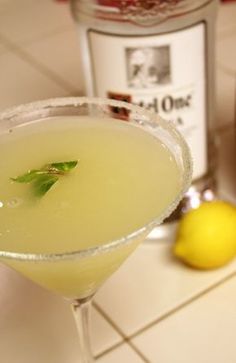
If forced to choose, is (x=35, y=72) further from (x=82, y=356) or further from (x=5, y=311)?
(x=82, y=356)

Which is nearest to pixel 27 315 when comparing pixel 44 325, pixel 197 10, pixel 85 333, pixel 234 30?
pixel 44 325

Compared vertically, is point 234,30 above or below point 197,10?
below

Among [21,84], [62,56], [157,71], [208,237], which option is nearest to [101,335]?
[208,237]

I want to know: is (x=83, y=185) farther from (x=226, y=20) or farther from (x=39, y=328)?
(x=226, y=20)

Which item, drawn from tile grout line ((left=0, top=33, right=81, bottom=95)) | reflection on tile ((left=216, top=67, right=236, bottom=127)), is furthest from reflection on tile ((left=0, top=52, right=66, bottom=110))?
reflection on tile ((left=216, top=67, right=236, bottom=127))

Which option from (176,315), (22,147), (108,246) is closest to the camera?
(108,246)

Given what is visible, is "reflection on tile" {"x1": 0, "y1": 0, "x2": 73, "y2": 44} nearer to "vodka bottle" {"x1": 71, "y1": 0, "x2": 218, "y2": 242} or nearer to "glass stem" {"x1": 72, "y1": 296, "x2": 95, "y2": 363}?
"vodka bottle" {"x1": 71, "y1": 0, "x2": 218, "y2": 242}

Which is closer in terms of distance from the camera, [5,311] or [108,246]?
[108,246]
